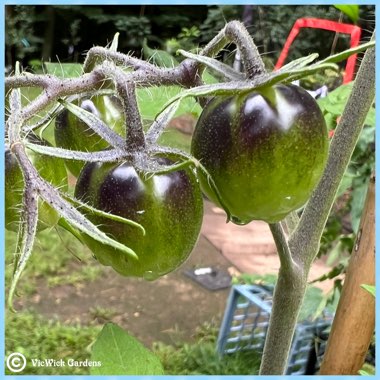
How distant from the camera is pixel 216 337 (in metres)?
2.05

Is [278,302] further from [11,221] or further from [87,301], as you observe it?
[87,301]

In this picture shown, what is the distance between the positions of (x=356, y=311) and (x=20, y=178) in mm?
614

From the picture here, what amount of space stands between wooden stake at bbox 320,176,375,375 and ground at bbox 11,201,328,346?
1163mm

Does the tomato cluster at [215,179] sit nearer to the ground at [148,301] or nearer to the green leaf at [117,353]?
the green leaf at [117,353]

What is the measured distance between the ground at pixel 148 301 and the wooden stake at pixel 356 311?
45.8 inches

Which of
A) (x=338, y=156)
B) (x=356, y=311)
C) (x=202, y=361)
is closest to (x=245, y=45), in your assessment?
(x=338, y=156)

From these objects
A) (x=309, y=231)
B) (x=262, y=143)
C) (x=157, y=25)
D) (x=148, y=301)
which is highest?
(x=262, y=143)

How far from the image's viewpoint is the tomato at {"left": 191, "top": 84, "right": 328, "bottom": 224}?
0.32 meters

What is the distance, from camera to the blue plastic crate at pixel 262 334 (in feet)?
5.37

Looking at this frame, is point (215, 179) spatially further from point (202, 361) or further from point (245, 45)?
point (202, 361)

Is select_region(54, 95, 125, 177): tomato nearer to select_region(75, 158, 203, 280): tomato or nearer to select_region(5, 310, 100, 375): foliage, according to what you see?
select_region(75, 158, 203, 280): tomato

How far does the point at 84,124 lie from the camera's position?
0.40m

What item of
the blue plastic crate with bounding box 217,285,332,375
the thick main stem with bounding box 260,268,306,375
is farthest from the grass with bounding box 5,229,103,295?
the thick main stem with bounding box 260,268,306,375

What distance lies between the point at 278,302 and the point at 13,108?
10.4 inches
